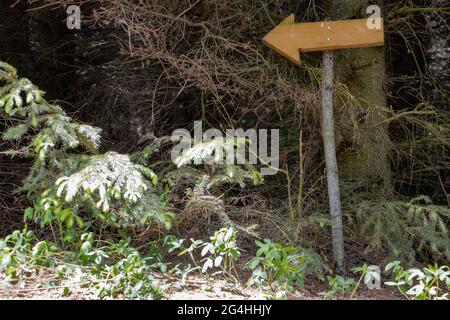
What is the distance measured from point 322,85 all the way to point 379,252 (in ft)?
5.17

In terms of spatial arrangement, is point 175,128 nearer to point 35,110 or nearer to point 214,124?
point 214,124

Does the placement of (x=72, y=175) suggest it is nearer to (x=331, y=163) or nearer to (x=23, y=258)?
(x=23, y=258)

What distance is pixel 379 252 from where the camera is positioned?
5.60 metres

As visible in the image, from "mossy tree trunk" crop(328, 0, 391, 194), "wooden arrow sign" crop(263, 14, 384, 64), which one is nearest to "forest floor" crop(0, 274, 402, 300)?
"mossy tree trunk" crop(328, 0, 391, 194)

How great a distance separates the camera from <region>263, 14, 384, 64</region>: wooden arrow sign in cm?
530

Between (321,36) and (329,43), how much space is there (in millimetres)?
91

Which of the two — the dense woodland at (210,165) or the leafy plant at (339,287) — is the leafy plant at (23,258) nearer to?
the dense woodland at (210,165)

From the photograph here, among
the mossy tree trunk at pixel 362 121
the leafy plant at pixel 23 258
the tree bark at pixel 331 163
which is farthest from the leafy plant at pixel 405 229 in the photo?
the leafy plant at pixel 23 258

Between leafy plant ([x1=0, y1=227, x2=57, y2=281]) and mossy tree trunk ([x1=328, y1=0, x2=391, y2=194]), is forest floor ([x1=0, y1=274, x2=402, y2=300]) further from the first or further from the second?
mossy tree trunk ([x1=328, y1=0, x2=391, y2=194])

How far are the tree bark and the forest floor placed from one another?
1.75 feet

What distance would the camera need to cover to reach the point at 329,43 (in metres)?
5.29

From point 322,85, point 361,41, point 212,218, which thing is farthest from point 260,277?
point 361,41

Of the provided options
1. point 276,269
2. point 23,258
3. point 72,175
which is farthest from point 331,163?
point 23,258

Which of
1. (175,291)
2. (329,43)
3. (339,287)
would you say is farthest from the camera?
(329,43)
